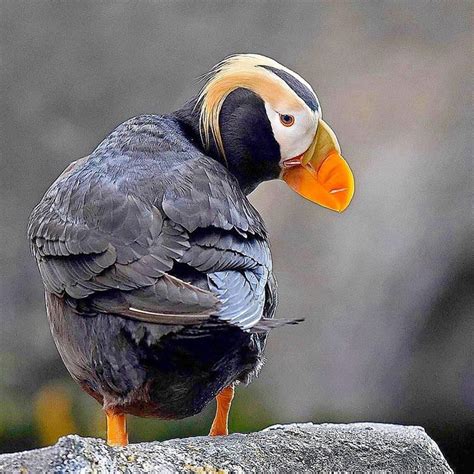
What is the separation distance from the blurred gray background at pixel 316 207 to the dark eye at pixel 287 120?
1699 mm

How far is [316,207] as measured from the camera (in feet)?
10.2

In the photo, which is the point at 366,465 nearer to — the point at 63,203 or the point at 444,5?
the point at 63,203

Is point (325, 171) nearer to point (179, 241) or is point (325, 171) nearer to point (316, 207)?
point (179, 241)

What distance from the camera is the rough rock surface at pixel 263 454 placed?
90 cm

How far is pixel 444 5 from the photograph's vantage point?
331 centimetres

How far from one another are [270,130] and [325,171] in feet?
0.35

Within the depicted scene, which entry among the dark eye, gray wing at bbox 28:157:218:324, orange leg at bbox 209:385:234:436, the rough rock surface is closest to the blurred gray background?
the rough rock surface

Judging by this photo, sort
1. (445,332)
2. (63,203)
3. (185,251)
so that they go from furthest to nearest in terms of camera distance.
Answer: (445,332)
(63,203)
(185,251)

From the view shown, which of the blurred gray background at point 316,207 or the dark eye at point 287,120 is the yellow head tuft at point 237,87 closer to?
the dark eye at point 287,120

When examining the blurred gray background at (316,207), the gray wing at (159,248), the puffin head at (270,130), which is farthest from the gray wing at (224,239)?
the blurred gray background at (316,207)

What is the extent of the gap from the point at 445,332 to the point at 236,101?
1782mm

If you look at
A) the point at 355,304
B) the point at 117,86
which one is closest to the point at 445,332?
the point at 355,304

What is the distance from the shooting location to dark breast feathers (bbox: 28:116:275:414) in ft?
3.36

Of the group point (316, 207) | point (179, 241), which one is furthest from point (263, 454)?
point (316, 207)
